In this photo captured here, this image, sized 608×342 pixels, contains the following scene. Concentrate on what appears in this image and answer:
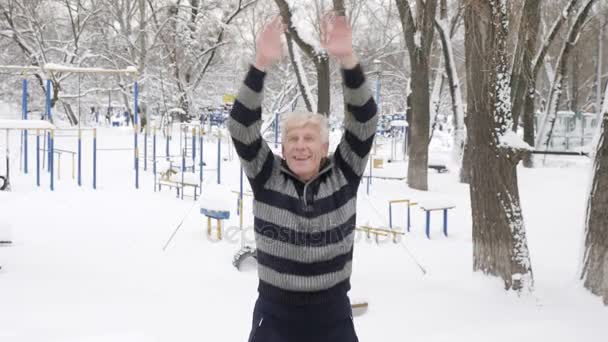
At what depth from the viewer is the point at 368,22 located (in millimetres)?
26672

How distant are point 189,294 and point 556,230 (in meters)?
5.88

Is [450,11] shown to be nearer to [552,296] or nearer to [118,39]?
[552,296]

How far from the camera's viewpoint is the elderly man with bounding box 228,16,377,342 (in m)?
2.32

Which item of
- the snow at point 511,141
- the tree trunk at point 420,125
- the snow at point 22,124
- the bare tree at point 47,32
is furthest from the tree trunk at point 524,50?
the bare tree at point 47,32

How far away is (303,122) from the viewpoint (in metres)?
2.44

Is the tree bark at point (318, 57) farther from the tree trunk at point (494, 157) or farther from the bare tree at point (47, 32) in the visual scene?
the bare tree at point (47, 32)

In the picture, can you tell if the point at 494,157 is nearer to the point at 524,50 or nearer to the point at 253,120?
the point at 524,50

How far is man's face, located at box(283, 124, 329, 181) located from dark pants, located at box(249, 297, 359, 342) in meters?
0.49

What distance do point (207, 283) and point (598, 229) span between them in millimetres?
3473

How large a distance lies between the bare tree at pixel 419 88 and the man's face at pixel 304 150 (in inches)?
425

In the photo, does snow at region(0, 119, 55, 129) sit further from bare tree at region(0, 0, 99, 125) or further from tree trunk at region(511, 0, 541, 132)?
bare tree at region(0, 0, 99, 125)

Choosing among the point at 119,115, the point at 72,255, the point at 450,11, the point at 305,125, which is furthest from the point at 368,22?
the point at 119,115

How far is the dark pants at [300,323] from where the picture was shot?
91.0 inches

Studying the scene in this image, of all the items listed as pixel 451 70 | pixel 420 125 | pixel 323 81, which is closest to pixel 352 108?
pixel 323 81
